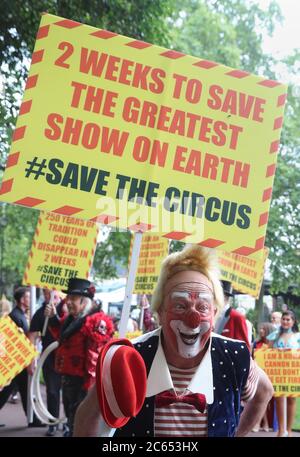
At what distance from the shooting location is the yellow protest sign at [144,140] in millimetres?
4082

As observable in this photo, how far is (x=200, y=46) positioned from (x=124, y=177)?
21285 mm

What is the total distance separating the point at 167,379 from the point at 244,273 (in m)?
8.43

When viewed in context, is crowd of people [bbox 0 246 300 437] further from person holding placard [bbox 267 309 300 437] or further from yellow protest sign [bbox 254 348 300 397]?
person holding placard [bbox 267 309 300 437]

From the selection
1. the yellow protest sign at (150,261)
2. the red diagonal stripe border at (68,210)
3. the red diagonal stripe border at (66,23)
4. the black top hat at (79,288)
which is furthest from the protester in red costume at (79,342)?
the red diagonal stripe border at (66,23)

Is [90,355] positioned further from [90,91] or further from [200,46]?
[200,46]

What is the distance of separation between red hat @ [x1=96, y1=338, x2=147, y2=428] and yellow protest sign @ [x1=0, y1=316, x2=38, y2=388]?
591 cm

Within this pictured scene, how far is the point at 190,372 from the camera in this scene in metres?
3.43

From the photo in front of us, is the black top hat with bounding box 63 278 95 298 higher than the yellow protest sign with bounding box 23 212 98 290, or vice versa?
the yellow protest sign with bounding box 23 212 98 290

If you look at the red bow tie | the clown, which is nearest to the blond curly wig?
the clown

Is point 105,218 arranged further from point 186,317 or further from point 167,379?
point 167,379

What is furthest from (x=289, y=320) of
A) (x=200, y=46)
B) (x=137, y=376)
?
(x=200, y=46)

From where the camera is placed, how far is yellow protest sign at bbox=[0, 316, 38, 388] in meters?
8.70

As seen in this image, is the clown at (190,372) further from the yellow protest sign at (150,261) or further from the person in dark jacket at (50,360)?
the yellow protest sign at (150,261)
